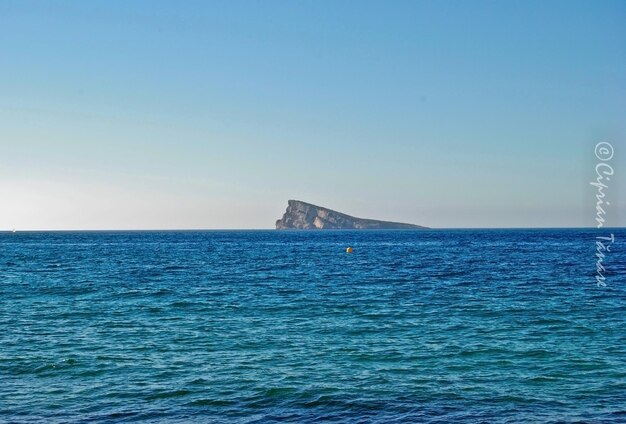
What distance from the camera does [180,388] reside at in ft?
67.2

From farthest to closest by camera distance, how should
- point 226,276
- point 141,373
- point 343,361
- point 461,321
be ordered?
point 226,276 < point 461,321 < point 343,361 < point 141,373

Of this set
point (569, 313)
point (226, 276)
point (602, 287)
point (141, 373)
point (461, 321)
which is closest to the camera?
point (141, 373)

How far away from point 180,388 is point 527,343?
14055 millimetres

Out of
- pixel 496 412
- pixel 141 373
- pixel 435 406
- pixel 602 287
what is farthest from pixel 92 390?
pixel 602 287

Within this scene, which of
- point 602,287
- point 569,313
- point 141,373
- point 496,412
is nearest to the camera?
point 496,412

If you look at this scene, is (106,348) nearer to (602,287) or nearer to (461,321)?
(461,321)

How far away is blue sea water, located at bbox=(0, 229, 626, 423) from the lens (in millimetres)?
18438

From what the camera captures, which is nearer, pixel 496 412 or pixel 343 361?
pixel 496 412

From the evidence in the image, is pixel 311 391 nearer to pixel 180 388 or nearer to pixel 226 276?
pixel 180 388

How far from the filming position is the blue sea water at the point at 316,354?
60.5 feet

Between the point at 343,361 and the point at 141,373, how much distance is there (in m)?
6.95

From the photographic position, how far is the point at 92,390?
20469mm

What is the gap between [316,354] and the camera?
82.5 feet

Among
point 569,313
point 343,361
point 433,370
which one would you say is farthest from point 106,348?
point 569,313
